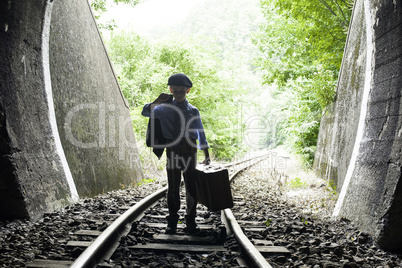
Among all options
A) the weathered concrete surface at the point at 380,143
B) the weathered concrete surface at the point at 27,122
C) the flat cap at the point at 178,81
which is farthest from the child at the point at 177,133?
the weathered concrete surface at the point at 380,143

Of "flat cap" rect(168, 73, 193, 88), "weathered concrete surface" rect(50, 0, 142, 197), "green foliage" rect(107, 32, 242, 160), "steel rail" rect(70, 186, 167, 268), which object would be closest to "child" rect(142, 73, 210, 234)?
"flat cap" rect(168, 73, 193, 88)

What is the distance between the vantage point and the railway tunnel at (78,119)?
3.82 m

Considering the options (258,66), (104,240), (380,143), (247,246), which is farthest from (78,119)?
(258,66)

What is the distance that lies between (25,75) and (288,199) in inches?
215

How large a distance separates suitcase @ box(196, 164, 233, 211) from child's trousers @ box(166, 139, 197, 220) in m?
0.17

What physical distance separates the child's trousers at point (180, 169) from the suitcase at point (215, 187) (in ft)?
0.55

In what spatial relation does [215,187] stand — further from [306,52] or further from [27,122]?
[306,52]

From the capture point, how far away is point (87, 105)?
6719mm

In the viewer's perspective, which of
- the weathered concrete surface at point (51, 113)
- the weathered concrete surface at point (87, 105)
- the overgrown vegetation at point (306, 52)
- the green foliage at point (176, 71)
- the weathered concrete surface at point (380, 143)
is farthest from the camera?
the green foliage at point (176, 71)

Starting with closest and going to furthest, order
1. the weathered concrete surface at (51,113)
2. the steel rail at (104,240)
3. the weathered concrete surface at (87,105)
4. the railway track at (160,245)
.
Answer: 1. the steel rail at (104,240)
2. the railway track at (160,245)
3. the weathered concrete surface at (51,113)
4. the weathered concrete surface at (87,105)

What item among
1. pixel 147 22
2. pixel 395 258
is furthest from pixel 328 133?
pixel 147 22

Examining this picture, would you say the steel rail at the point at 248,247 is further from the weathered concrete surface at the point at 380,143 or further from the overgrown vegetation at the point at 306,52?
the overgrown vegetation at the point at 306,52

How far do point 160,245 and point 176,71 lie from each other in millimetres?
14678

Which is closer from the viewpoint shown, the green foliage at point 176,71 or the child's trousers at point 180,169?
the child's trousers at point 180,169
